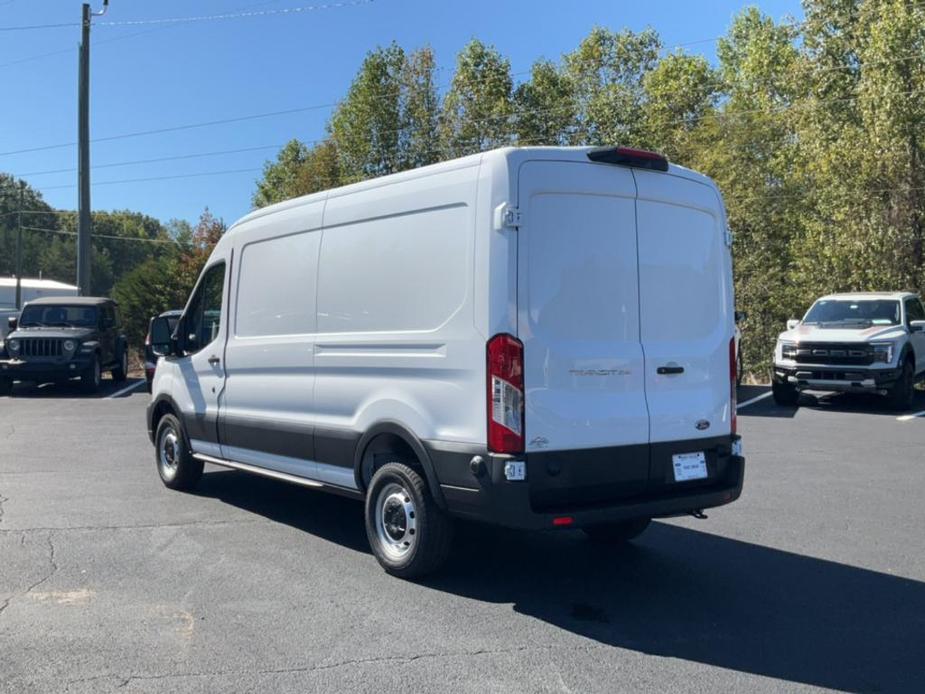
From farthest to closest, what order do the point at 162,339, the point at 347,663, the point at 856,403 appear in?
the point at 856,403 < the point at 162,339 < the point at 347,663

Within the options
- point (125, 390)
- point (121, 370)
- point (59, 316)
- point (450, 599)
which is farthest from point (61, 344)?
point (450, 599)

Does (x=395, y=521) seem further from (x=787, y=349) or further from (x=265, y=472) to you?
(x=787, y=349)

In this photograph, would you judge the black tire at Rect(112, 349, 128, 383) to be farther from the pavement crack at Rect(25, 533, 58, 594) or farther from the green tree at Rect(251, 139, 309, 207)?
the green tree at Rect(251, 139, 309, 207)

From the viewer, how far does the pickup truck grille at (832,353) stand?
15031mm

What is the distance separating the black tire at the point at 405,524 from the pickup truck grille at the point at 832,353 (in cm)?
1176

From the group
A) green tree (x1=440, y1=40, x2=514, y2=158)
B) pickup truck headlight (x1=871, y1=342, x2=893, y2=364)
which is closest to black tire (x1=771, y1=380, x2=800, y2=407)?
pickup truck headlight (x1=871, y1=342, x2=893, y2=364)

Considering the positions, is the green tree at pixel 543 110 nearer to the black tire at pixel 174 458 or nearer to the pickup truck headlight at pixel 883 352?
the pickup truck headlight at pixel 883 352

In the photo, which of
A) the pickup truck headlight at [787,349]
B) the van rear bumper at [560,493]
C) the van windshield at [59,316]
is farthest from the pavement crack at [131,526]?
the van windshield at [59,316]

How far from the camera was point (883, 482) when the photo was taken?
8875 millimetres

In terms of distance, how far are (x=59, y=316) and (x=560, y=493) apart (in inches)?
684

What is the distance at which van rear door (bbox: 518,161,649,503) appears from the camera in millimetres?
4883

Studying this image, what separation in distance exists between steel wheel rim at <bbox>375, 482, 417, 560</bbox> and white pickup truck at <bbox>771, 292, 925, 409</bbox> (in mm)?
11717

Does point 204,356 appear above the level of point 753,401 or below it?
above

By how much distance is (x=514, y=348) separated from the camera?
4.80m
